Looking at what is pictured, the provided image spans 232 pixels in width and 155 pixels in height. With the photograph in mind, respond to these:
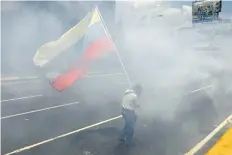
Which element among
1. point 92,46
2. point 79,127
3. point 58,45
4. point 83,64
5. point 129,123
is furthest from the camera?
point 79,127

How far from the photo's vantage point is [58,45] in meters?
7.29

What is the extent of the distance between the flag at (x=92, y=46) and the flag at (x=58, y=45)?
0.13 m

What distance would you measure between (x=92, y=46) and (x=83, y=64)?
0.49 meters

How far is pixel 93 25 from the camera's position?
779 cm

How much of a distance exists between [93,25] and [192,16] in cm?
1767

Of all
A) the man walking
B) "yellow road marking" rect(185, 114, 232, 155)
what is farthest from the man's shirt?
"yellow road marking" rect(185, 114, 232, 155)

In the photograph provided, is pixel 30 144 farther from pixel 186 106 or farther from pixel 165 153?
pixel 186 106

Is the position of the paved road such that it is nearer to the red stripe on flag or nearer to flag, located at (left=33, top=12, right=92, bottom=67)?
the red stripe on flag

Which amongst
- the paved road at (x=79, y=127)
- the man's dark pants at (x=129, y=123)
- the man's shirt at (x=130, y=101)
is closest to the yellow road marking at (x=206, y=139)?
the paved road at (x=79, y=127)

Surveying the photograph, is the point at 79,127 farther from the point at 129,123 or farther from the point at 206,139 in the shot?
the point at 206,139

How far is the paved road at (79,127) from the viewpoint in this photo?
23.5 ft

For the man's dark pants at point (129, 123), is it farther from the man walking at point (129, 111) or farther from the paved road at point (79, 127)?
the paved road at point (79, 127)

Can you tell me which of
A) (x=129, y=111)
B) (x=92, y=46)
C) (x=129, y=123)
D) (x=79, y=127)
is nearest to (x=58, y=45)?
(x=92, y=46)

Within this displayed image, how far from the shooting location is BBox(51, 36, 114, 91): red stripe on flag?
284 inches
